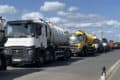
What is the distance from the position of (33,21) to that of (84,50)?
20.5 metres

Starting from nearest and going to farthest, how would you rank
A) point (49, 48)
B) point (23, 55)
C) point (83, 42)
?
point (23, 55) < point (49, 48) < point (83, 42)

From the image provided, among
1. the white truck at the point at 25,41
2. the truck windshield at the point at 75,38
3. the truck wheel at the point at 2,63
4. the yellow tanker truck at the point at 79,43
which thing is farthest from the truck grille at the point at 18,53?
the truck windshield at the point at 75,38

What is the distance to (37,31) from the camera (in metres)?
27.7

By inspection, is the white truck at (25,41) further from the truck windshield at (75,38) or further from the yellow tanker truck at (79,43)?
the truck windshield at (75,38)

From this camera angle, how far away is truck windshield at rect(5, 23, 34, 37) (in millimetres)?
27406

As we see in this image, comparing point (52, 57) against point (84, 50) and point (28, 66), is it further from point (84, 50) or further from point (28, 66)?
point (84, 50)

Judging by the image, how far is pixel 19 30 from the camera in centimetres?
2764

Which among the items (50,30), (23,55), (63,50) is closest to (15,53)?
(23,55)

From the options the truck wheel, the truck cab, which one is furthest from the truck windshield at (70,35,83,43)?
→ the truck wheel

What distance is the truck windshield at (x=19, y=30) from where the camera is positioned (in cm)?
2741

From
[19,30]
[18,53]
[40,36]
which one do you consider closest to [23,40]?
[19,30]

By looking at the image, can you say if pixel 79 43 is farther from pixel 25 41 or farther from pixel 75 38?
pixel 25 41

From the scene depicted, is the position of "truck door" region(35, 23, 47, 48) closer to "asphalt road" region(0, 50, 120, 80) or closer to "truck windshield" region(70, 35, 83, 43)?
"asphalt road" region(0, 50, 120, 80)

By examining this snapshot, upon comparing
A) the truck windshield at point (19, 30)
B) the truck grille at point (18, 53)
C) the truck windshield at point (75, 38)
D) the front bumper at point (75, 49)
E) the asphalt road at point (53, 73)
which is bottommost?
the asphalt road at point (53, 73)
